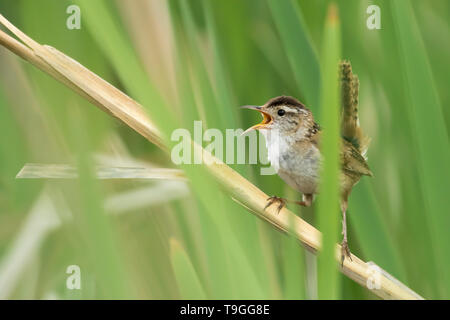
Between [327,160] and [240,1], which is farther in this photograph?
[240,1]

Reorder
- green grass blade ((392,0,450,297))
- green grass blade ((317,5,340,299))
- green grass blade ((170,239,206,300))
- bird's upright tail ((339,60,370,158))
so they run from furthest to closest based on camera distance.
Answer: bird's upright tail ((339,60,370,158)), green grass blade ((392,0,450,297)), green grass blade ((170,239,206,300)), green grass blade ((317,5,340,299))

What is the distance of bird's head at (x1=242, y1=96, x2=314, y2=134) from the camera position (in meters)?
1.20

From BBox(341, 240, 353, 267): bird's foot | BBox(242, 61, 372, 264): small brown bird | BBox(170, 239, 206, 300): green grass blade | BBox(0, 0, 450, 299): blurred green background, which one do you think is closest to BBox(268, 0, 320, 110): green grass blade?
BBox(0, 0, 450, 299): blurred green background

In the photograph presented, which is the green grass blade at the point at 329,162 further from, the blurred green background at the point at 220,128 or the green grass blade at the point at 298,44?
the green grass blade at the point at 298,44

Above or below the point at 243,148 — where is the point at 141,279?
below

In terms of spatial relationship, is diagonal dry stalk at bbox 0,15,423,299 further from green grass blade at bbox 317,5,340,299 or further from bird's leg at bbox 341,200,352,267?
green grass blade at bbox 317,5,340,299

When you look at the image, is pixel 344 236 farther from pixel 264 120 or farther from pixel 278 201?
pixel 264 120

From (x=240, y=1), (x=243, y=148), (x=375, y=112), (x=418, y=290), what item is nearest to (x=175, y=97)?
(x=243, y=148)

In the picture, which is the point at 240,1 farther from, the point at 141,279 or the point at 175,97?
the point at 141,279

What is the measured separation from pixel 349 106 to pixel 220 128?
0.90ft

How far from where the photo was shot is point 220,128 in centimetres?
96

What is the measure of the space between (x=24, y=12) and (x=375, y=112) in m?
0.82

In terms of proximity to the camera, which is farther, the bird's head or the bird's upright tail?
the bird's head

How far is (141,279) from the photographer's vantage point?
119 centimetres
